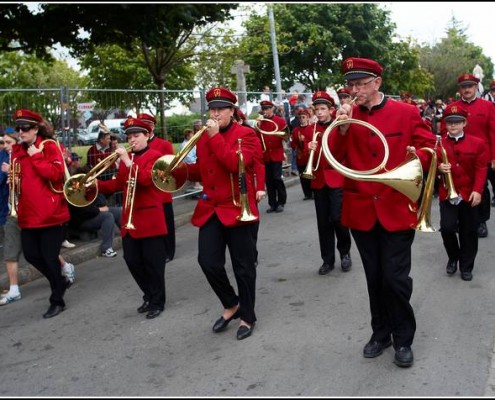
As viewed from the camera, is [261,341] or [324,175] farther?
[324,175]

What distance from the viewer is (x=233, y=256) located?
4965 millimetres

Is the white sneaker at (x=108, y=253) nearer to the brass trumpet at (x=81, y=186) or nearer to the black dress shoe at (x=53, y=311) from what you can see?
the black dress shoe at (x=53, y=311)

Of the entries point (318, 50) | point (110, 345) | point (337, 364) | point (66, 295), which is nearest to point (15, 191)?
point (66, 295)

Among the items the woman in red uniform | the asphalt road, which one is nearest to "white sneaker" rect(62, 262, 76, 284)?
the asphalt road

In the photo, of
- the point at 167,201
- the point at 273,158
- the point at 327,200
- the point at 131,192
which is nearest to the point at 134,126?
the point at 131,192

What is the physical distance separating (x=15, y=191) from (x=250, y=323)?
2.66 metres

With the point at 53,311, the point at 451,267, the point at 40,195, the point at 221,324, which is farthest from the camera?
the point at 451,267

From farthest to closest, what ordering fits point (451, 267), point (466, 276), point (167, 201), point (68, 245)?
point (68, 245)
point (167, 201)
point (451, 267)
point (466, 276)

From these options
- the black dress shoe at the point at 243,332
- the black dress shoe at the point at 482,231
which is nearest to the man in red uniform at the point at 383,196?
the black dress shoe at the point at 243,332

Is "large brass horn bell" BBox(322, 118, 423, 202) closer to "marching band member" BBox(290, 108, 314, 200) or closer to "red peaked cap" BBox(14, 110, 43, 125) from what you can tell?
"red peaked cap" BBox(14, 110, 43, 125)

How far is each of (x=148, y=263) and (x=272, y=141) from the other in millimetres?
5641

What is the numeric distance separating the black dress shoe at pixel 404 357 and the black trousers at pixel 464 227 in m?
2.42

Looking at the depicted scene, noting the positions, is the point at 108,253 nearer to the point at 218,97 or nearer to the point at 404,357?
the point at 218,97

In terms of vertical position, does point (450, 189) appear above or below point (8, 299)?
above
